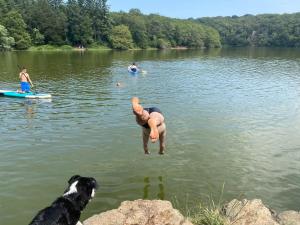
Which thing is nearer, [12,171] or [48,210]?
[48,210]

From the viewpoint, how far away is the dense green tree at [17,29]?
110 meters

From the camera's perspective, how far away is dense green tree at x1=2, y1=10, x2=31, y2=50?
11050 cm

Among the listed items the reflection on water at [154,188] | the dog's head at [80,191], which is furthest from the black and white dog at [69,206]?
the reflection on water at [154,188]

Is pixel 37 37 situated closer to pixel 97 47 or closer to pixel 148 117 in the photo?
pixel 97 47

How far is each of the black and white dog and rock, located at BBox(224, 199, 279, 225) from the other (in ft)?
11.7

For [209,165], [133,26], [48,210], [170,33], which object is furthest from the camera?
[170,33]

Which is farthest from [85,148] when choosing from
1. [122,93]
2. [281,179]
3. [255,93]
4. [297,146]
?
[255,93]

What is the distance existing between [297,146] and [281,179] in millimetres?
4975

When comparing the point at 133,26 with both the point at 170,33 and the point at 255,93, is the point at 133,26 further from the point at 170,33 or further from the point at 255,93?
the point at 255,93

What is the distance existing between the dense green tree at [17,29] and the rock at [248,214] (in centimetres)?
10978

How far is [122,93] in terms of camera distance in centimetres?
3594

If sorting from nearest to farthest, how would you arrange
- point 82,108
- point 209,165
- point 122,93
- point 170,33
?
point 209,165
point 82,108
point 122,93
point 170,33

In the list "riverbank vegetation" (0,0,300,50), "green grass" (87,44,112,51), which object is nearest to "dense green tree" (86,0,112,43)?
"riverbank vegetation" (0,0,300,50)

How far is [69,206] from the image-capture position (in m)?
8.65
